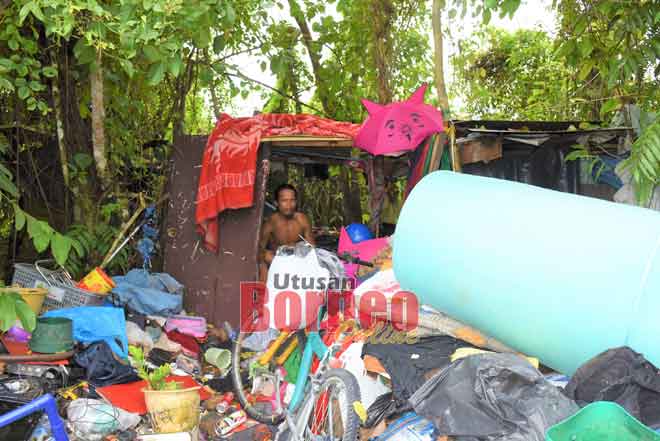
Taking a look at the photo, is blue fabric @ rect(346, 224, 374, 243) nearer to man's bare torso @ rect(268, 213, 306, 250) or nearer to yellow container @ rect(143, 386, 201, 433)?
man's bare torso @ rect(268, 213, 306, 250)

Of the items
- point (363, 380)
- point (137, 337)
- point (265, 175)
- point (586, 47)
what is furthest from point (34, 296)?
point (586, 47)

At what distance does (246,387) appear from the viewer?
5.61m

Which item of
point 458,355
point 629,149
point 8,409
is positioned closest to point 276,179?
point 629,149

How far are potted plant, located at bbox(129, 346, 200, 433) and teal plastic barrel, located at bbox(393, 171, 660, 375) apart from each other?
5.92 feet

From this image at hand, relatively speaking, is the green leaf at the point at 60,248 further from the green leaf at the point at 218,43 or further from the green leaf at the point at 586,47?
the green leaf at the point at 586,47

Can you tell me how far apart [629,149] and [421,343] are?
137 inches

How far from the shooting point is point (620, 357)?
2721mm

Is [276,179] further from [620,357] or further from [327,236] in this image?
[620,357]

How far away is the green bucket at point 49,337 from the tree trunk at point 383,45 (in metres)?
4.93

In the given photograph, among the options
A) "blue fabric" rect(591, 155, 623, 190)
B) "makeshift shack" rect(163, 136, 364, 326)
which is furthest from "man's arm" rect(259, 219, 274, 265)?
"blue fabric" rect(591, 155, 623, 190)

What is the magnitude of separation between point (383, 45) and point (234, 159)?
3.11 m

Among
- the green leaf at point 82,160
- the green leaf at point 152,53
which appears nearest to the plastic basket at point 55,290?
the green leaf at point 82,160

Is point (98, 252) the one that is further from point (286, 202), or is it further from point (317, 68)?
point (317, 68)

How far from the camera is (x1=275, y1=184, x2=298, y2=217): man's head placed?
264 inches
